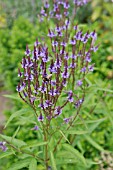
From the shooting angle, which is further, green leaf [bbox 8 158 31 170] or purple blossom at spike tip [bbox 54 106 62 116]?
green leaf [bbox 8 158 31 170]

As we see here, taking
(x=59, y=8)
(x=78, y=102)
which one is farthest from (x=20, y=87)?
(x=59, y=8)

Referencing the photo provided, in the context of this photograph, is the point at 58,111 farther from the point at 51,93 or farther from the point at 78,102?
the point at 78,102

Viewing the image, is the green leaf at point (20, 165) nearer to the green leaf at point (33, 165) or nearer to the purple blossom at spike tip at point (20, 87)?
the green leaf at point (33, 165)

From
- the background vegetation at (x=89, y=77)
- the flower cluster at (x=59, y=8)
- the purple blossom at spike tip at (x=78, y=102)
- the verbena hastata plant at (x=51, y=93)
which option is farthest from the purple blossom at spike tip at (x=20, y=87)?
the flower cluster at (x=59, y=8)

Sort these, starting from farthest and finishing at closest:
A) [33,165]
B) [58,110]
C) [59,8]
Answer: [59,8] → [33,165] → [58,110]

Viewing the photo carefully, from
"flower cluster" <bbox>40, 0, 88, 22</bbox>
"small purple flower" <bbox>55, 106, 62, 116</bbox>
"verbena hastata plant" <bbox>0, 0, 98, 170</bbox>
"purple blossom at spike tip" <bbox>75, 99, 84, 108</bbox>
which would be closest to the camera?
"verbena hastata plant" <bbox>0, 0, 98, 170</bbox>

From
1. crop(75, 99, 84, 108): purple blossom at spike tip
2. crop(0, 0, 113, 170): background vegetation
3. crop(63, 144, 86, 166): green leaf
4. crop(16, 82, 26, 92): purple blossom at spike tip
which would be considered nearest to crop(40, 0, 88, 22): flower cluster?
crop(0, 0, 113, 170): background vegetation

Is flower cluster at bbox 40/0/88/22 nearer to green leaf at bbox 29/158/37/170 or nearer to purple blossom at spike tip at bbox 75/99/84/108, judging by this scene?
purple blossom at spike tip at bbox 75/99/84/108

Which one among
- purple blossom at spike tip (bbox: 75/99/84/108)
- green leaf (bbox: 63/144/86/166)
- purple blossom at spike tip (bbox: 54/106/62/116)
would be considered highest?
purple blossom at spike tip (bbox: 54/106/62/116)

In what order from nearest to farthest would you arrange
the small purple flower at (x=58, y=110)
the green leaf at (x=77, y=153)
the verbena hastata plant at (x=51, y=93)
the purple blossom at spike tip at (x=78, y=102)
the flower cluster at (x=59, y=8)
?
1. the verbena hastata plant at (x=51, y=93)
2. the small purple flower at (x=58, y=110)
3. the green leaf at (x=77, y=153)
4. the purple blossom at spike tip at (x=78, y=102)
5. the flower cluster at (x=59, y=8)

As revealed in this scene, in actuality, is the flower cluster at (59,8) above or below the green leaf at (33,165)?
above

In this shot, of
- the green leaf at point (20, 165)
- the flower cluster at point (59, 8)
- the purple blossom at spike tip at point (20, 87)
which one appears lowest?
the green leaf at point (20, 165)
